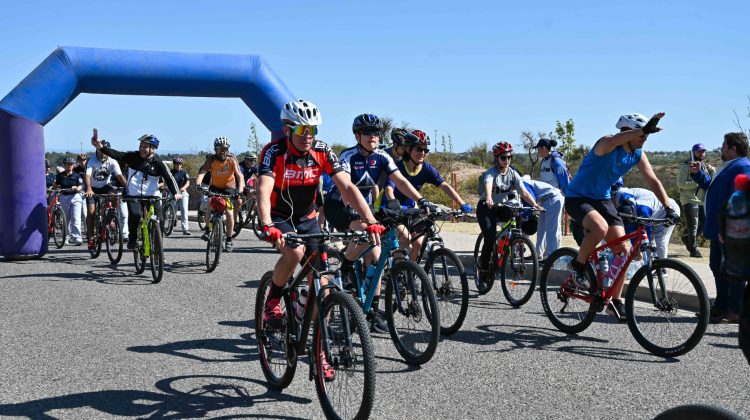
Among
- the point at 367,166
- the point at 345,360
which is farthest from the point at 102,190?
the point at 345,360

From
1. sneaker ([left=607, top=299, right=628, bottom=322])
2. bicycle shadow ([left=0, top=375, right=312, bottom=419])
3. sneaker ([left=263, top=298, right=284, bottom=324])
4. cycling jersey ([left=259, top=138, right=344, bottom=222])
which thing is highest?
cycling jersey ([left=259, top=138, right=344, bottom=222])

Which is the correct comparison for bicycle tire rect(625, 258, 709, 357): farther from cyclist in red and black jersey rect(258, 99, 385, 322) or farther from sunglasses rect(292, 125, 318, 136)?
sunglasses rect(292, 125, 318, 136)

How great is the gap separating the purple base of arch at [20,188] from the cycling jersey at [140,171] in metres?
3.07

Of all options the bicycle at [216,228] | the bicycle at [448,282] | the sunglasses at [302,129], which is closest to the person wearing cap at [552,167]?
the bicycle at [216,228]

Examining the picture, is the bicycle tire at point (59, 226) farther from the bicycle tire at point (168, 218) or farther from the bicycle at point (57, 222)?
the bicycle tire at point (168, 218)

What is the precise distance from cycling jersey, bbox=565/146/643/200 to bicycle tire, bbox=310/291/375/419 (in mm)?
3587

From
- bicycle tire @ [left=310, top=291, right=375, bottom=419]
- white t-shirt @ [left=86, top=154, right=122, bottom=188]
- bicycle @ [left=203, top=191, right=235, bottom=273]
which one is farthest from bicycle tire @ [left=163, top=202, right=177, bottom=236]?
bicycle tire @ [left=310, top=291, right=375, bottom=419]

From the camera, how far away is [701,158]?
1373 centimetres

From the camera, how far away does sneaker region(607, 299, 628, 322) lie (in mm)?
7309

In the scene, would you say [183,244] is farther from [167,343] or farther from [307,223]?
[307,223]

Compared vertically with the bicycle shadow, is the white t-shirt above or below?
above

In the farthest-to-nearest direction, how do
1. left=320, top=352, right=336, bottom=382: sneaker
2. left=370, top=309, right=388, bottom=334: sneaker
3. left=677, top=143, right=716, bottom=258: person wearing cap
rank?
left=677, top=143, right=716, bottom=258: person wearing cap → left=370, top=309, right=388, bottom=334: sneaker → left=320, top=352, right=336, bottom=382: sneaker

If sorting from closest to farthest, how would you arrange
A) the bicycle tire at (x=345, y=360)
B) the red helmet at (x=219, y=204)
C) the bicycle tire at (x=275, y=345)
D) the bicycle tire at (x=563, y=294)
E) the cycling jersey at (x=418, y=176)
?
the bicycle tire at (x=345, y=360)
the bicycle tire at (x=275, y=345)
the bicycle tire at (x=563, y=294)
the cycling jersey at (x=418, y=176)
the red helmet at (x=219, y=204)

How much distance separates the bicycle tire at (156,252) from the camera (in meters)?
11.1
